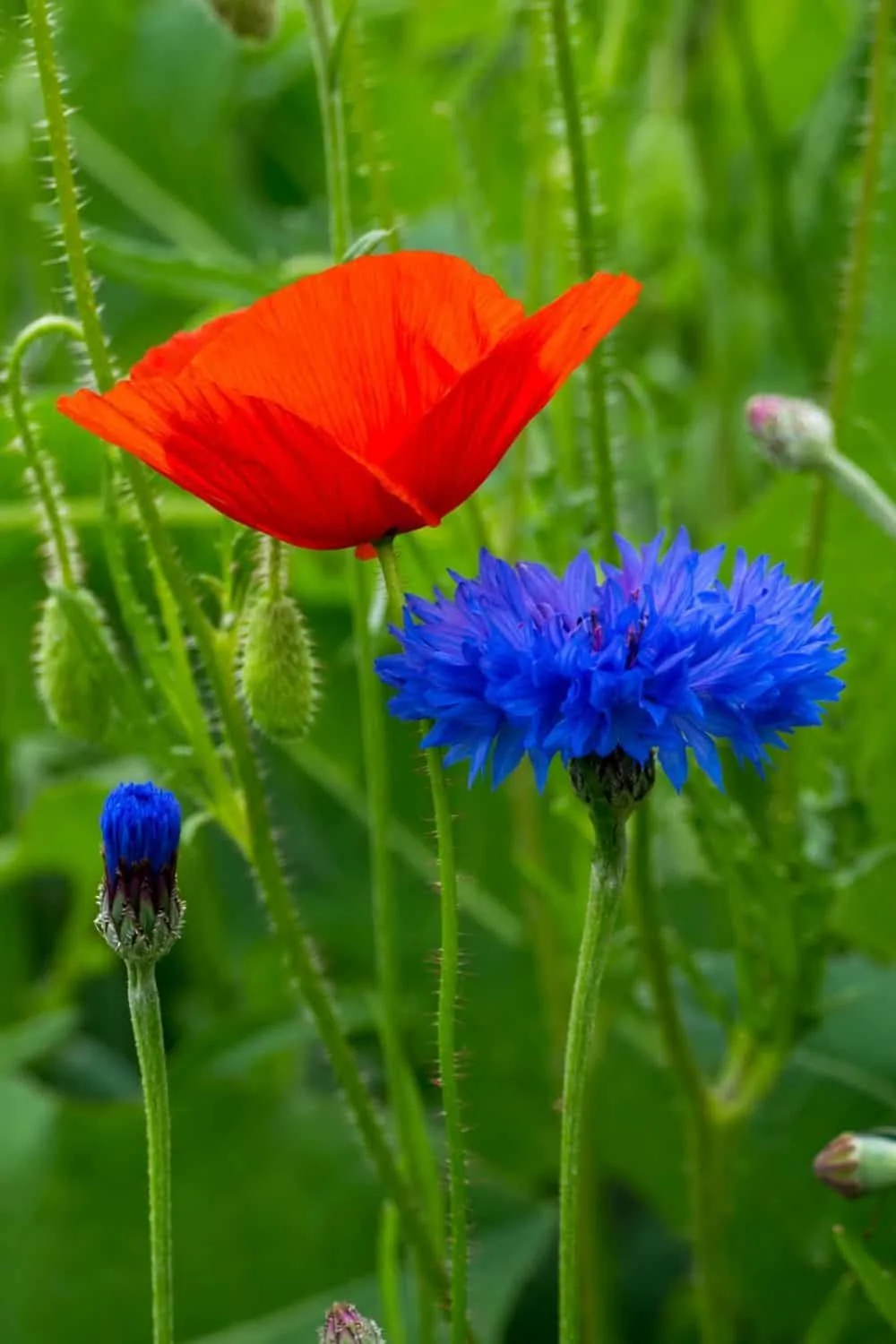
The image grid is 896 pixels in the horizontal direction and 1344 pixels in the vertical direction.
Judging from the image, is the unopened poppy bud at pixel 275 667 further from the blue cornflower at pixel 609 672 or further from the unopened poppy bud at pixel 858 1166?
the unopened poppy bud at pixel 858 1166

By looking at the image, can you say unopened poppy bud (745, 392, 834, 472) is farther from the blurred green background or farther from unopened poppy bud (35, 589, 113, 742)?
unopened poppy bud (35, 589, 113, 742)

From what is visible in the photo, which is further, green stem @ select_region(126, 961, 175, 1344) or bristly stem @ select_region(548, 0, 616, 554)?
bristly stem @ select_region(548, 0, 616, 554)

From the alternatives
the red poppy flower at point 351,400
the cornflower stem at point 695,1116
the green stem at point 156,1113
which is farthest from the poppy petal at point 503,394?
the cornflower stem at point 695,1116

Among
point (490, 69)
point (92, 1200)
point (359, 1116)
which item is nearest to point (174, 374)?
point (359, 1116)

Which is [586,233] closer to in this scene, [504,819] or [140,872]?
[140,872]

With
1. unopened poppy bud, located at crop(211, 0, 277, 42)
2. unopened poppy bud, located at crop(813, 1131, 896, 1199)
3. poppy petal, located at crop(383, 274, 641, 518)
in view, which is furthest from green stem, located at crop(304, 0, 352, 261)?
unopened poppy bud, located at crop(813, 1131, 896, 1199)

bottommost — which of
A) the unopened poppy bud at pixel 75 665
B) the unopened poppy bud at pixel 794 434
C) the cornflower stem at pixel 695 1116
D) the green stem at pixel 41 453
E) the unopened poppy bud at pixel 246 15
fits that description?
the cornflower stem at pixel 695 1116
